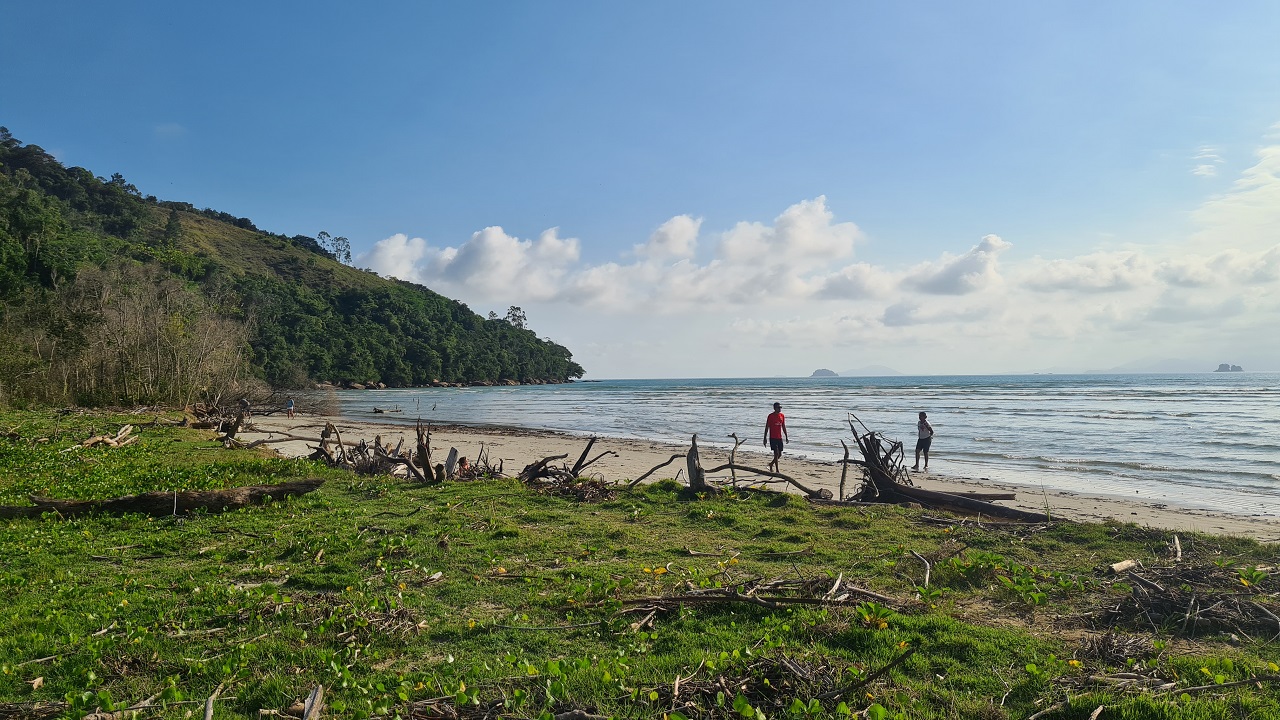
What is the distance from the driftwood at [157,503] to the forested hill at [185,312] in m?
22.9

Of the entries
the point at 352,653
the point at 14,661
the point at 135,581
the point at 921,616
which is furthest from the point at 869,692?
the point at 135,581

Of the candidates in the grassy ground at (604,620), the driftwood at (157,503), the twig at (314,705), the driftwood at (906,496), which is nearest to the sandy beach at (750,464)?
the driftwood at (906,496)

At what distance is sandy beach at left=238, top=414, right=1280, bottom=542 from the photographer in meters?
13.0

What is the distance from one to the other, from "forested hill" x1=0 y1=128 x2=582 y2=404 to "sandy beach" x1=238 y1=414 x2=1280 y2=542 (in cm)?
697

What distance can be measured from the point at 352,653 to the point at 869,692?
3947 mm

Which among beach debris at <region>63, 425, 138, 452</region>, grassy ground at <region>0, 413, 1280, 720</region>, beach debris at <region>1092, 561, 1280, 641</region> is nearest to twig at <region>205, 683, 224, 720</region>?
grassy ground at <region>0, 413, 1280, 720</region>

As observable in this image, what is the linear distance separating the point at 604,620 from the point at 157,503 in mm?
9108

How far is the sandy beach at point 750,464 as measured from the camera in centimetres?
1302

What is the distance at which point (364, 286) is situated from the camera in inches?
4931

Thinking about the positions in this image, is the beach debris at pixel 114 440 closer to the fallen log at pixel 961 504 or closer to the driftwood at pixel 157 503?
the driftwood at pixel 157 503

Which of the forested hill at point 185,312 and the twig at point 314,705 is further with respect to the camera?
the forested hill at point 185,312

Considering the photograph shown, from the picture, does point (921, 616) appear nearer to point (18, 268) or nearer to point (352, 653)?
point (352, 653)

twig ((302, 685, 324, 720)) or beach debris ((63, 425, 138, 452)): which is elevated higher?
beach debris ((63, 425, 138, 452))

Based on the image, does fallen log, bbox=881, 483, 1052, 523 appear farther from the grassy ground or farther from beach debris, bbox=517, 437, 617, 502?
beach debris, bbox=517, 437, 617, 502
